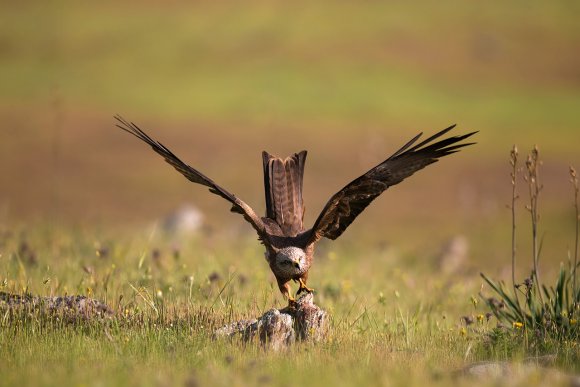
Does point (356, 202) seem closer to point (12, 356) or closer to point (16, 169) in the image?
point (12, 356)

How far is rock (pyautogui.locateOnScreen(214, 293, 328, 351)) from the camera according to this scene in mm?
6793

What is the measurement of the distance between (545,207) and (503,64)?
1201 inches

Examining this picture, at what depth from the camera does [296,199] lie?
27.4ft

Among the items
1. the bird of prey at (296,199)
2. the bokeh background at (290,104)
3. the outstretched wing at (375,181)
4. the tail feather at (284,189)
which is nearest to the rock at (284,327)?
the bird of prey at (296,199)

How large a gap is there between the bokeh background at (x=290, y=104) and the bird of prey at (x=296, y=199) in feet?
11.9

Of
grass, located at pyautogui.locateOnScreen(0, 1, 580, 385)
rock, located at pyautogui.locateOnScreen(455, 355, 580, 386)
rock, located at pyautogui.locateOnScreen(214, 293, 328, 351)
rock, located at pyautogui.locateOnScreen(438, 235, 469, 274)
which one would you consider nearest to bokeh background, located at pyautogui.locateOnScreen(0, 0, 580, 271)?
grass, located at pyautogui.locateOnScreen(0, 1, 580, 385)

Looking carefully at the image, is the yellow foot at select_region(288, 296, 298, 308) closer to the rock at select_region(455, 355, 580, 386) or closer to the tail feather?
the tail feather

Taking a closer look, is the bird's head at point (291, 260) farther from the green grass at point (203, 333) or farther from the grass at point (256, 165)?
the grass at point (256, 165)

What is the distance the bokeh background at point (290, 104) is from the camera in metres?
24.1

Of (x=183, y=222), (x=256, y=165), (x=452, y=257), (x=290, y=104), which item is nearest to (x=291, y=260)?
(x=452, y=257)

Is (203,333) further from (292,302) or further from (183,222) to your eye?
(183,222)

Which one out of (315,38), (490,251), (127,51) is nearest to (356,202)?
(490,251)

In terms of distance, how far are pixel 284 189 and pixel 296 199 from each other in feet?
0.46

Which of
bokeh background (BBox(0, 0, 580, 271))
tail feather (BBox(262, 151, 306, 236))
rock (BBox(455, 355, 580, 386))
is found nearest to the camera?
rock (BBox(455, 355, 580, 386))
